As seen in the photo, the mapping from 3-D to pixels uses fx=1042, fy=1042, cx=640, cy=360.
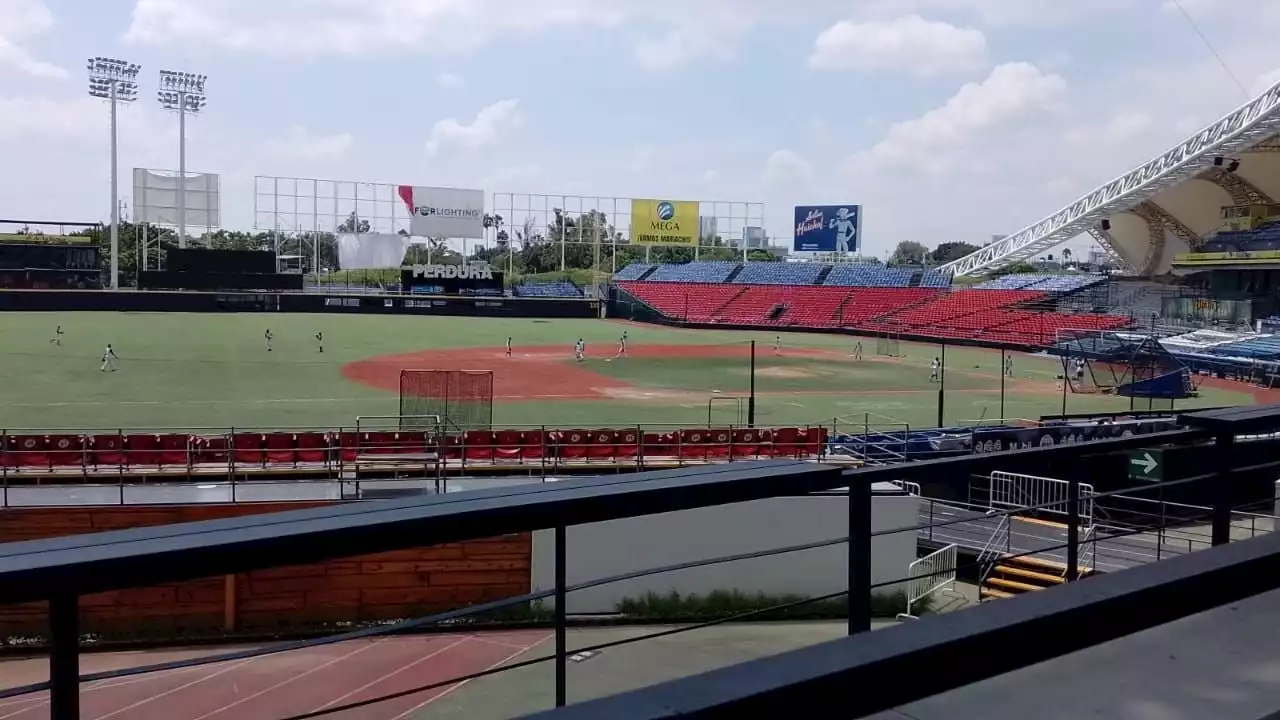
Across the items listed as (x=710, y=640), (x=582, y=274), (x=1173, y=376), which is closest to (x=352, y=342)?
(x=1173, y=376)

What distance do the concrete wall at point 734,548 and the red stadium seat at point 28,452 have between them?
8.84 meters

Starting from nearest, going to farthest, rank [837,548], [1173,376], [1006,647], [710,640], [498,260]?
[1006,647] → [710,640] → [837,548] → [1173,376] → [498,260]

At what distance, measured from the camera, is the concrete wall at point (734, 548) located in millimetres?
15742

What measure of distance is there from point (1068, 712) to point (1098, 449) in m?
1.50

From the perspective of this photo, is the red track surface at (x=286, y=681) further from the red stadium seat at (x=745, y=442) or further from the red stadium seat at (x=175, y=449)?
the red stadium seat at (x=745, y=442)

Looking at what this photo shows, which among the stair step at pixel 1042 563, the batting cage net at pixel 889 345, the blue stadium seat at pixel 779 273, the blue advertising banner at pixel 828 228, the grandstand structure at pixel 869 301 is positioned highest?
the blue advertising banner at pixel 828 228

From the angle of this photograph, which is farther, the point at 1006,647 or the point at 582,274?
the point at 582,274

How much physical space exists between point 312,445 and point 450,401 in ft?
22.1

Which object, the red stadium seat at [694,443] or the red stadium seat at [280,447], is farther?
the red stadium seat at [694,443]

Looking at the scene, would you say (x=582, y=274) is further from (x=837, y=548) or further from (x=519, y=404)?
(x=837, y=548)

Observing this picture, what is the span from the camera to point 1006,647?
249 cm

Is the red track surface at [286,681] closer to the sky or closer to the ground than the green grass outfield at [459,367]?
closer to the ground

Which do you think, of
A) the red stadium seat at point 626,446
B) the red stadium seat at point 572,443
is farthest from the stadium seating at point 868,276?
the red stadium seat at point 572,443

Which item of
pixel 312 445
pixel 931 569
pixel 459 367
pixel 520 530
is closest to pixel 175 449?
pixel 312 445
